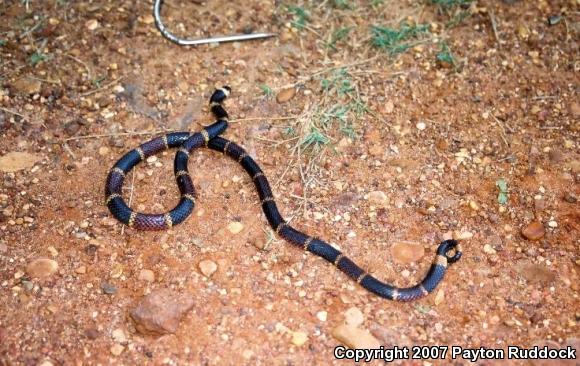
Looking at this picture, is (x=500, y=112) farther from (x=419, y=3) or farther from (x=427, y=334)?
(x=427, y=334)

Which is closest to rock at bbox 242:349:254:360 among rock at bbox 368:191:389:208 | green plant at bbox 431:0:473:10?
rock at bbox 368:191:389:208

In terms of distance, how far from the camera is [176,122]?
21.9ft

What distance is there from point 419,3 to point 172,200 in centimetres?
413

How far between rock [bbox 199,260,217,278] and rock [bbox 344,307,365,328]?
1.24 m

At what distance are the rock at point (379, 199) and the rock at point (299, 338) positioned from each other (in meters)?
1.65

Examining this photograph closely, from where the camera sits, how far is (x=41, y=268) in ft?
17.2

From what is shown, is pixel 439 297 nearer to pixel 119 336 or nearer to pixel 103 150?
pixel 119 336

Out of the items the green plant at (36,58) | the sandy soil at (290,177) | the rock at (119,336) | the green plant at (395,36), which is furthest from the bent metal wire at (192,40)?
the rock at (119,336)

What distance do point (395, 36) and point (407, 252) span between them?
2953mm

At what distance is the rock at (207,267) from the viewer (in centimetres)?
532

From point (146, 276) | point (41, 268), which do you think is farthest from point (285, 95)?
point (41, 268)

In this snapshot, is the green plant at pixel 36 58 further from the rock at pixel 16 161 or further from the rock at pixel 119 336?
the rock at pixel 119 336

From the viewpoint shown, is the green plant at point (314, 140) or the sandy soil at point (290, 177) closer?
the sandy soil at point (290, 177)

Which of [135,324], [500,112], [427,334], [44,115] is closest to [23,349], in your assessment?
[135,324]
